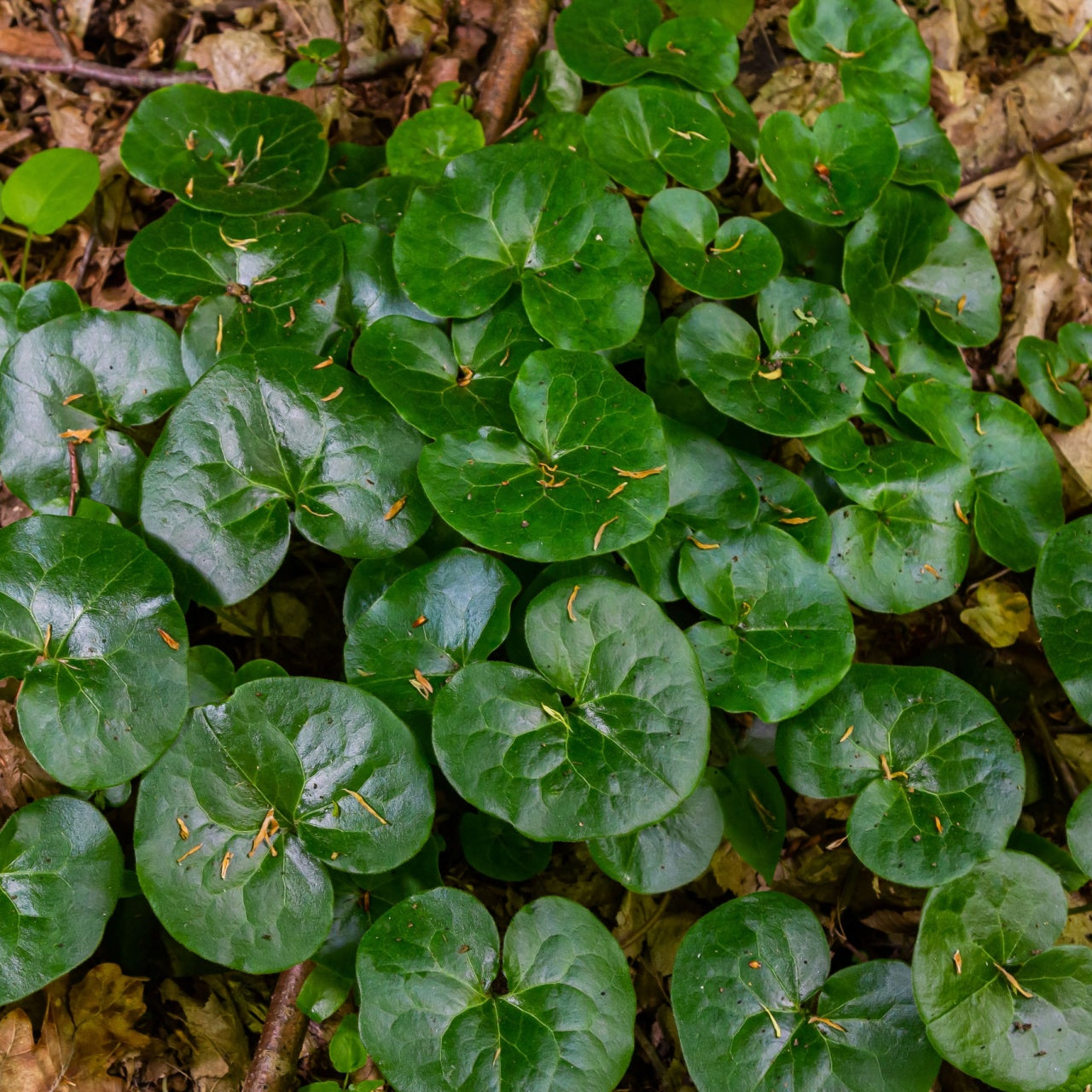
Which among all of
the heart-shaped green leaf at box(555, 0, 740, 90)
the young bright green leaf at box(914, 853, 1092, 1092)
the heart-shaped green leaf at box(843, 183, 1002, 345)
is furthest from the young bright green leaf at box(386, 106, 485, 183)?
the young bright green leaf at box(914, 853, 1092, 1092)

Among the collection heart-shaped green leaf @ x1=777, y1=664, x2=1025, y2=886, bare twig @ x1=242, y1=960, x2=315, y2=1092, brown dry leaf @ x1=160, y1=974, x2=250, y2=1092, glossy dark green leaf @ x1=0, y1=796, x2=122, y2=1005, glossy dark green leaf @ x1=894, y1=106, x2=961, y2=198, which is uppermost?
glossy dark green leaf @ x1=894, y1=106, x2=961, y2=198

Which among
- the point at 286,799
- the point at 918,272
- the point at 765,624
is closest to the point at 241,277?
the point at 286,799

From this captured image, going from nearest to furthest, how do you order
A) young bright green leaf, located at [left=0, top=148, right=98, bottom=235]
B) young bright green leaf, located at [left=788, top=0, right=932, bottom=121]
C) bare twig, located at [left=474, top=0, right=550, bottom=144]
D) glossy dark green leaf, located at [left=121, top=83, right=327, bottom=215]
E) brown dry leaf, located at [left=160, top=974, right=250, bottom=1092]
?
1. brown dry leaf, located at [left=160, top=974, right=250, bottom=1092]
2. glossy dark green leaf, located at [left=121, top=83, right=327, bottom=215]
3. young bright green leaf, located at [left=0, top=148, right=98, bottom=235]
4. young bright green leaf, located at [left=788, top=0, right=932, bottom=121]
5. bare twig, located at [left=474, top=0, right=550, bottom=144]

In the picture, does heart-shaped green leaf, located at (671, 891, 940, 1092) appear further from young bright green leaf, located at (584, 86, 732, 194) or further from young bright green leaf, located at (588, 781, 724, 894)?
young bright green leaf, located at (584, 86, 732, 194)

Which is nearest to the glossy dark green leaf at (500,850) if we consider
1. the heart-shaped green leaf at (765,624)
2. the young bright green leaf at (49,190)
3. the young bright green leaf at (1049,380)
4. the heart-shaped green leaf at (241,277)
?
the heart-shaped green leaf at (765,624)

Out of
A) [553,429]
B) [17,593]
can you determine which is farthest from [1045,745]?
[17,593]

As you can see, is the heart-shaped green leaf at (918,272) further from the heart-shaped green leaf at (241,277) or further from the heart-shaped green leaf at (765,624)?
the heart-shaped green leaf at (241,277)
